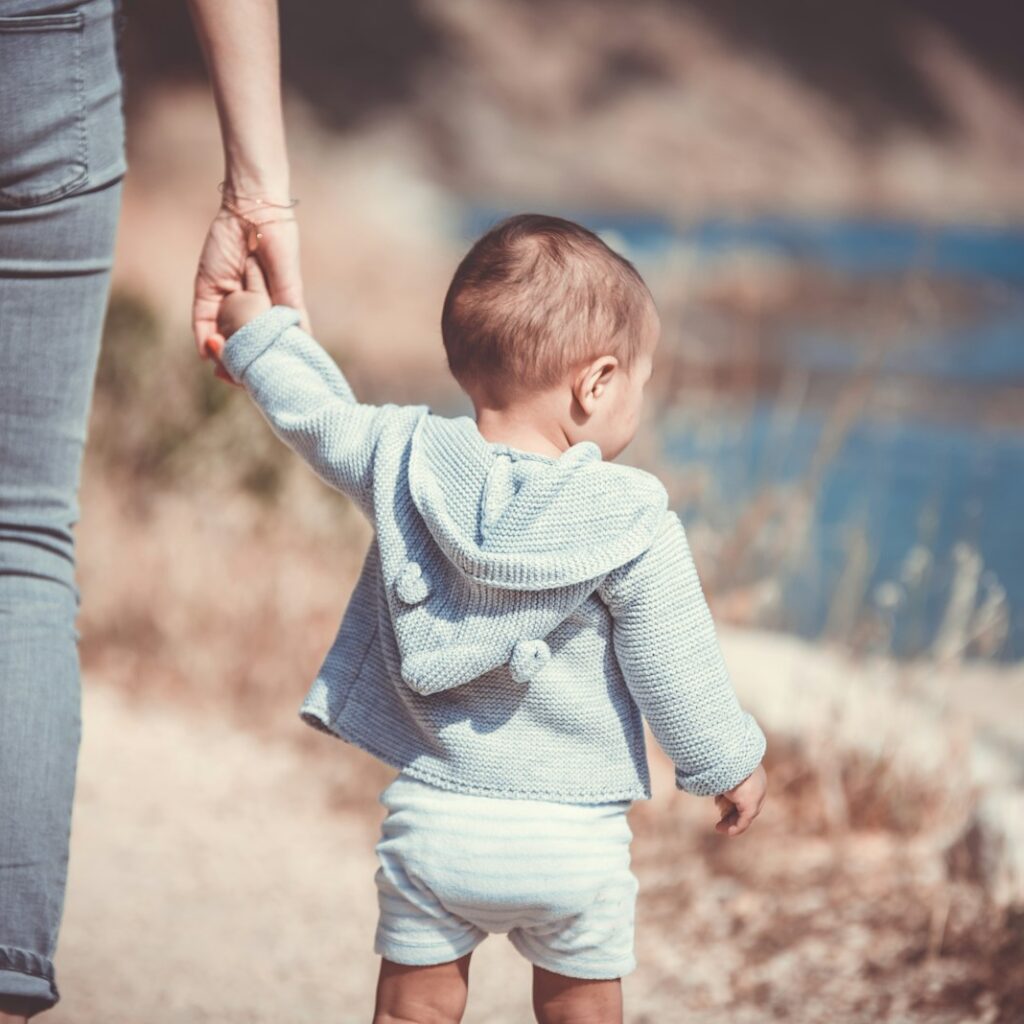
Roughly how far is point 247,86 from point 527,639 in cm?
67

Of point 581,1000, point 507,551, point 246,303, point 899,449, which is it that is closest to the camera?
point 507,551

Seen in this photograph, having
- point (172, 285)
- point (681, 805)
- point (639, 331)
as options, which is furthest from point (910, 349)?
point (639, 331)

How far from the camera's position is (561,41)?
12.6 metres

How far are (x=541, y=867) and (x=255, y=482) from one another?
8.71 ft

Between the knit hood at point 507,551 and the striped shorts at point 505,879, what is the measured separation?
0.14m

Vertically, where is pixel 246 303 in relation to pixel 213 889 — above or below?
above

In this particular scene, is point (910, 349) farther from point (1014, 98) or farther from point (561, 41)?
point (561, 41)

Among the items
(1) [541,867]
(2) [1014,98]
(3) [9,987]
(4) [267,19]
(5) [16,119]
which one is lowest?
(3) [9,987]

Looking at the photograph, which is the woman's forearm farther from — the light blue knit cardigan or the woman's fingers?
the light blue knit cardigan

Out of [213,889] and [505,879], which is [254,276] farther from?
[213,889]

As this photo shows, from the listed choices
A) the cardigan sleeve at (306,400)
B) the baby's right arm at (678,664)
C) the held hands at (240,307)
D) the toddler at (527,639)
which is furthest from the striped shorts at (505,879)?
the held hands at (240,307)

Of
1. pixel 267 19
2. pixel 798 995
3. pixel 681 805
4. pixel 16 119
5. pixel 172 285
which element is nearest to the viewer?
pixel 16 119

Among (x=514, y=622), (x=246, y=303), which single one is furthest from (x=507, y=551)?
(x=246, y=303)

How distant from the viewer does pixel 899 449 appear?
6.19m
